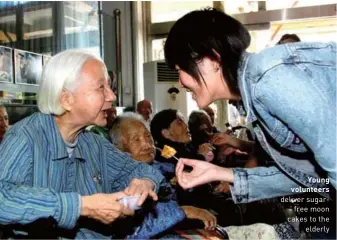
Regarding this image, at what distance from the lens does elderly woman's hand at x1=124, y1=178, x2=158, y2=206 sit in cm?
118

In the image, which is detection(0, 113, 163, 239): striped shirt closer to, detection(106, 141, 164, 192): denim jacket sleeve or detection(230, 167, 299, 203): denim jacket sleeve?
detection(106, 141, 164, 192): denim jacket sleeve

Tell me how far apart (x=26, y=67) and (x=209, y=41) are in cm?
276

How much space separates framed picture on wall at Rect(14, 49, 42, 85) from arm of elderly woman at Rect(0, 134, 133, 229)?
91.0 inches

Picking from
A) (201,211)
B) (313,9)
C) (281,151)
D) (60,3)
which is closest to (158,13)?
(60,3)

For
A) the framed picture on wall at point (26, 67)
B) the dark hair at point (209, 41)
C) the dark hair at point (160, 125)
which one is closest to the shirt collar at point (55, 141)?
the dark hair at point (209, 41)

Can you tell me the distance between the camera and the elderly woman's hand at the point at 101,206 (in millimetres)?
1073

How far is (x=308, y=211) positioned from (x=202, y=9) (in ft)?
2.99

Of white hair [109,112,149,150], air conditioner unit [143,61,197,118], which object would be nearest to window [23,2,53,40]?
air conditioner unit [143,61,197,118]

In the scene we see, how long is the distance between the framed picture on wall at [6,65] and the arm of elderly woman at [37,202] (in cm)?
217

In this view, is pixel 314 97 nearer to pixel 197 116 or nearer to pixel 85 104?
pixel 85 104

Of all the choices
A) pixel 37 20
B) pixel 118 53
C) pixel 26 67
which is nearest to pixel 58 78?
pixel 26 67

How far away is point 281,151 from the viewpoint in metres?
1.09

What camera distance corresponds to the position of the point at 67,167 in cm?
127

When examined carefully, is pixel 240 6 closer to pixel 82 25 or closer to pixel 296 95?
pixel 82 25
